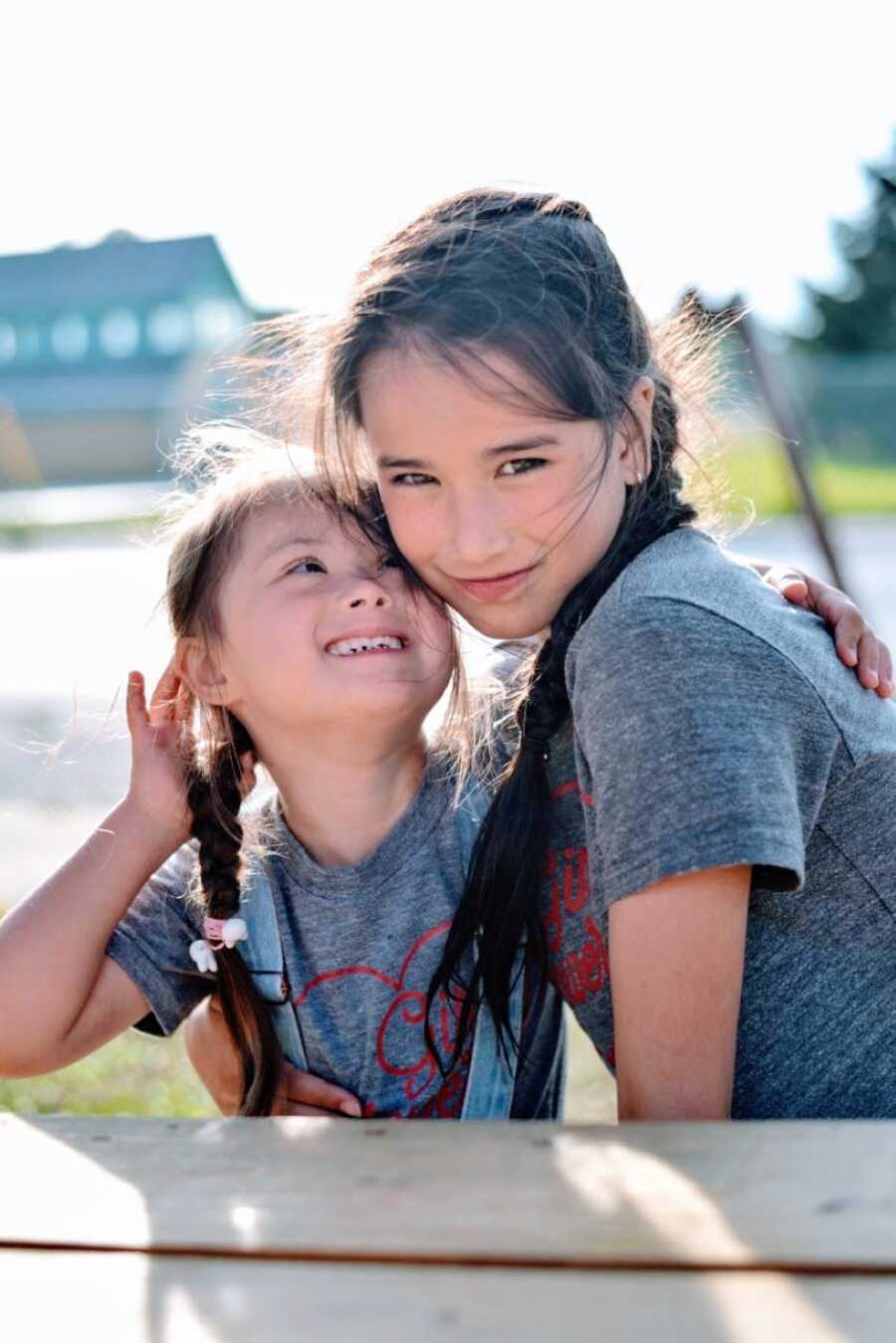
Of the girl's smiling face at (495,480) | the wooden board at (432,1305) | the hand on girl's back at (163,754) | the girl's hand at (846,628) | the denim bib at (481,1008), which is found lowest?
the denim bib at (481,1008)

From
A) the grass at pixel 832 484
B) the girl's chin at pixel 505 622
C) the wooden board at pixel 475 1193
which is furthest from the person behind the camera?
the grass at pixel 832 484

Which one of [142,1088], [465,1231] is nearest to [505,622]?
[465,1231]

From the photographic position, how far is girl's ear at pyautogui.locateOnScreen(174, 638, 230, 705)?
2.16 m

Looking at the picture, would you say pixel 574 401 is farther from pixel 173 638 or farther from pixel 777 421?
pixel 777 421

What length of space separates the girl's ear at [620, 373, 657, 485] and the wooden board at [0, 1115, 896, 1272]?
82cm

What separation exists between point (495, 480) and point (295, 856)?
0.63m

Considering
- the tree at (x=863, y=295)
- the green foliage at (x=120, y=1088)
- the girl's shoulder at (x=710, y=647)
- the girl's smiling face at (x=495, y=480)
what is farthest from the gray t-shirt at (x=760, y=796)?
the tree at (x=863, y=295)

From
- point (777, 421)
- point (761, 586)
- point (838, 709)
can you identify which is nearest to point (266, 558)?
point (761, 586)

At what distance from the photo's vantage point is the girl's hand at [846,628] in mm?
1750

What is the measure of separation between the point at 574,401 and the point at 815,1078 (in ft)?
2.54

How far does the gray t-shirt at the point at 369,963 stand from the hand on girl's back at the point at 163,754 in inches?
4.5

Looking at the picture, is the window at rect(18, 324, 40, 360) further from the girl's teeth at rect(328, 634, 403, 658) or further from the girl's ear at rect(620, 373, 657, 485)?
the girl's ear at rect(620, 373, 657, 485)

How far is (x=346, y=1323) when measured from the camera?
1003 mm

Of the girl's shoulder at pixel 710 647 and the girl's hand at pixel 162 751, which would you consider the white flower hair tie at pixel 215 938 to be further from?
the girl's shoulder at pixel 710 647
